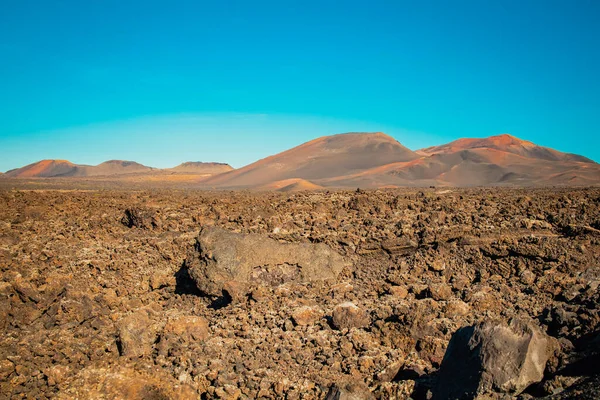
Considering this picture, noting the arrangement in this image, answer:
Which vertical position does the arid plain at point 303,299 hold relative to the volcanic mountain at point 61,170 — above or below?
below

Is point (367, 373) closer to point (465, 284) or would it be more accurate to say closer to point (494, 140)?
point (465, 284)

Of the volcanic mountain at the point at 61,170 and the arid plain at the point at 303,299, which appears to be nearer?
the arid plain at the point at 303,299

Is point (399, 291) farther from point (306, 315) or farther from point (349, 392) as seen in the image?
point (349, 392)

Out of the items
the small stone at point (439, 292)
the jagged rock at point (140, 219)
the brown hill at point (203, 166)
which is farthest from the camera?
the brown hill at point (203, 166)

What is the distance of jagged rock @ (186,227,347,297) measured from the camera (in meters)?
5.91

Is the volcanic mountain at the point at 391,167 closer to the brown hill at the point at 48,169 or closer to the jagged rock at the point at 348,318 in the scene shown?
the jagged rock at the point at 348,318

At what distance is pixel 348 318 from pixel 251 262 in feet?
5.70

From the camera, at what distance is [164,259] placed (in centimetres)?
718

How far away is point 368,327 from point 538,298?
7.33 feet

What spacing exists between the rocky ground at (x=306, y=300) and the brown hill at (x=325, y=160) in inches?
1671

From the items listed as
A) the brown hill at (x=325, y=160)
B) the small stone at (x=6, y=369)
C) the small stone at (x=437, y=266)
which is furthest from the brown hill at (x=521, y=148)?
the small stone at (x=6, y=369)

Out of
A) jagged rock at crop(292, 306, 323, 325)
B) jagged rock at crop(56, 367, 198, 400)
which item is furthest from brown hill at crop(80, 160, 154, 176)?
jagged rock at crop(56, 367, 198, 400)

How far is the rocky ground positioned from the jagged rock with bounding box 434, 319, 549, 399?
11 millimetres

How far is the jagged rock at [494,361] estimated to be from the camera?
3180 mm
